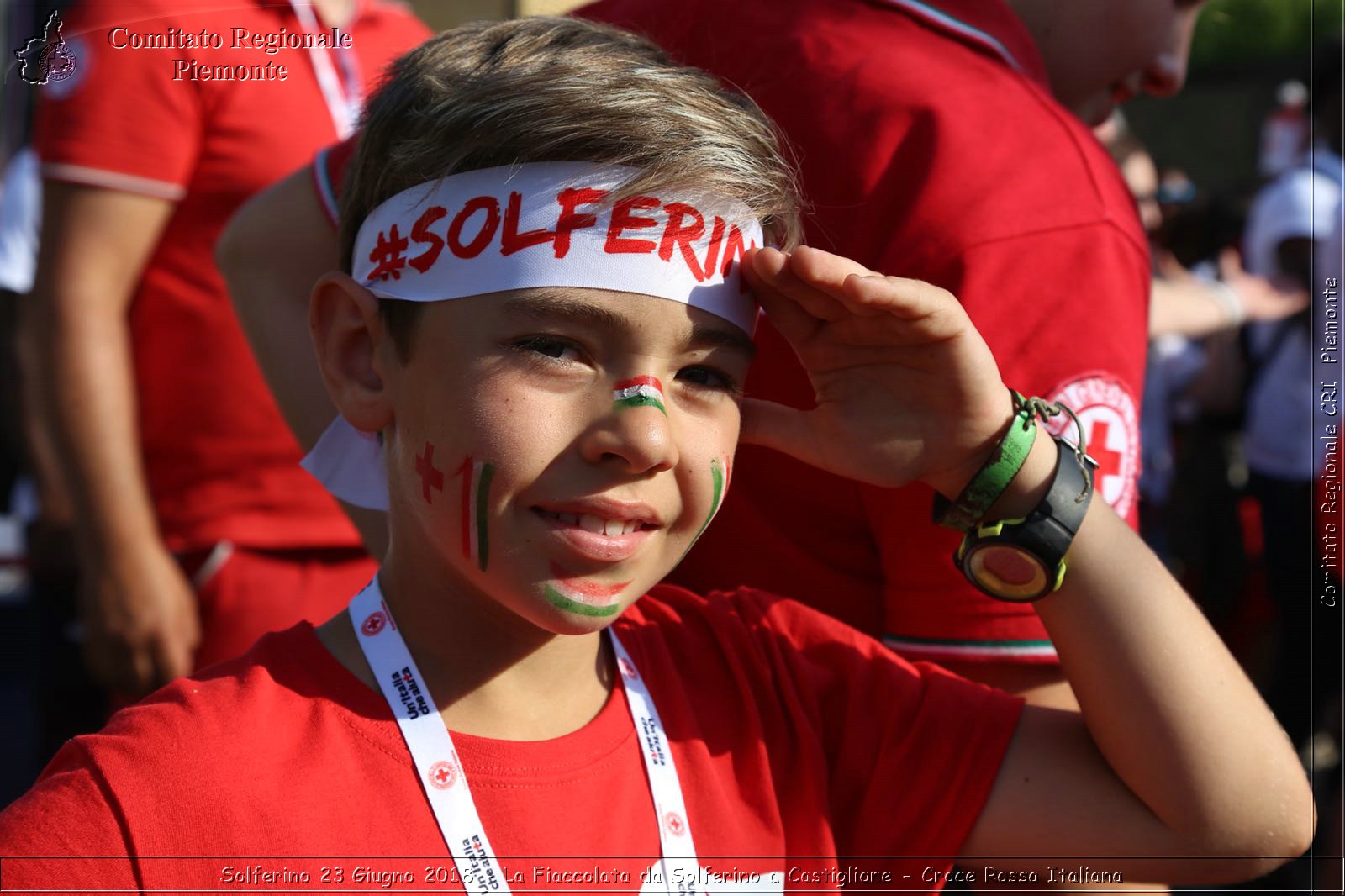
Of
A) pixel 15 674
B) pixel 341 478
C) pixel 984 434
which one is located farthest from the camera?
pixel 15 674

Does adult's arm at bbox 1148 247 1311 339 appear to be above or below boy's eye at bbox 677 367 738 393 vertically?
below

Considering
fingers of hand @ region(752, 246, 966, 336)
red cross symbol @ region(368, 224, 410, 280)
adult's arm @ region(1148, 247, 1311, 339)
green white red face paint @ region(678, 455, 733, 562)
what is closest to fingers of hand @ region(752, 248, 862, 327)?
fingers of hand @ region(752, 246, 966, 336)

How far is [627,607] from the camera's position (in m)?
1.66

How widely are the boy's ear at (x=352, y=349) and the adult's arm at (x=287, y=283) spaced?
1.22 feet

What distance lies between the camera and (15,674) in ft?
22.5

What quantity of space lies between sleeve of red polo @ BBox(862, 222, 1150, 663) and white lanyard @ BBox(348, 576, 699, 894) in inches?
15.0

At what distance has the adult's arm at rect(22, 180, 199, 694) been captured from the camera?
275 cm

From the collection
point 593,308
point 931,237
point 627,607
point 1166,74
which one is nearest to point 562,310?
point 593,308

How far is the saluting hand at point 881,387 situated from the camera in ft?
5.24

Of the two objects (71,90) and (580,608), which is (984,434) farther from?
(71,90)

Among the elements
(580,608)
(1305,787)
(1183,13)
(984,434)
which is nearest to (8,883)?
(580,608)

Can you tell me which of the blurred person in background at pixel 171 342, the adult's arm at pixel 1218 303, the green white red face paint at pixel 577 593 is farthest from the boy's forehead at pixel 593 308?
the adult's arm at pixel 1218 303

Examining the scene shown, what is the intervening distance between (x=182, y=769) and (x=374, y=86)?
1084 millimetres

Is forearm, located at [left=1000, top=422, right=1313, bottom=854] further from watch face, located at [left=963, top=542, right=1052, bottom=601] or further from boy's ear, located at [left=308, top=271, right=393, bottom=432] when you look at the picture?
boy's ear, located at [left=308, top=271, right=393, bottom=432]
